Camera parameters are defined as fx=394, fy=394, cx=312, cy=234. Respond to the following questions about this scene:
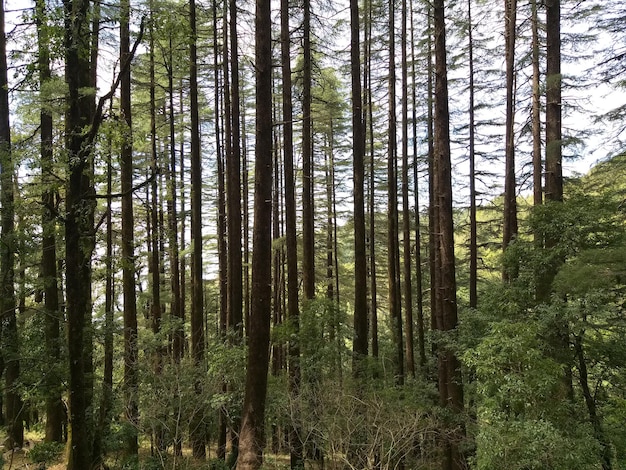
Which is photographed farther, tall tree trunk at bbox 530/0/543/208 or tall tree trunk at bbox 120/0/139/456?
tall tree trunk at bbox 530/0/543/208

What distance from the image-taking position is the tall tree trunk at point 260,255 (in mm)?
6281

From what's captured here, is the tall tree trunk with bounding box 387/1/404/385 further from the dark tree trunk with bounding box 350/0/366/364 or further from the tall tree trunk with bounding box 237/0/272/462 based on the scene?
the tall tree trunk with bounding box 237/0/272/462

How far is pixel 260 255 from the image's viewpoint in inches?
259

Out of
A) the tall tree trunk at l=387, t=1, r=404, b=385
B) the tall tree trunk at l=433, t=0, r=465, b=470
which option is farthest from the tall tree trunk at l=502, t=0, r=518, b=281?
the tall tree trunk at l=433, t=0, r=465, b=470

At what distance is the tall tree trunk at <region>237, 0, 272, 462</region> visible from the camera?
6281 millimetres

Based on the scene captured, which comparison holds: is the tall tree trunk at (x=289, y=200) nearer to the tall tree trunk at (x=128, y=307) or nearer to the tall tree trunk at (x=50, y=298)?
the tall tree trunk at (x=128, y=307)

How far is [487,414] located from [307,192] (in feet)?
23.0

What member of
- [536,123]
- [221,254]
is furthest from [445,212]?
[221,254]

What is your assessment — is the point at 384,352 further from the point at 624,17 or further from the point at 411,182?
the point at 624,17

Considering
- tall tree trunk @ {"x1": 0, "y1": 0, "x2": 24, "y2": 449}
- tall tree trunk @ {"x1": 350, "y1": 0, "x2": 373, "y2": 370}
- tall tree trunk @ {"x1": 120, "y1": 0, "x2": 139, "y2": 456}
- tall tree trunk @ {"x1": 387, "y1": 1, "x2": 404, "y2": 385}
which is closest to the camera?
tall tree trunk @ {"x1": 0, "y1": 0, "x2": 24, "y2": 449}

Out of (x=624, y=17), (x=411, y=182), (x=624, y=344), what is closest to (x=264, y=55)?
(x=624, y=344)

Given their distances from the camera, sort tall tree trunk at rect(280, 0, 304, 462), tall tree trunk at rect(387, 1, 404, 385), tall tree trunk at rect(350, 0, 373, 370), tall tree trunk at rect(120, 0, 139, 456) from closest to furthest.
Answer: tall tree trunk at rect(120, 0, 139, 456)
tall tree trunk at rect(280, 0, 304, 462)
tall tree trunk at rect(350, 0, 373, 370)
tall tree trunk at rect(387, 1, 404, 385)

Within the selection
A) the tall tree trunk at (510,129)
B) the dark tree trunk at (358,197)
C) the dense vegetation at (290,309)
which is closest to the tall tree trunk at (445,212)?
the dense vegetation at (290,309)

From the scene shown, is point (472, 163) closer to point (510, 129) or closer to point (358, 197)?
point (510, 129)
